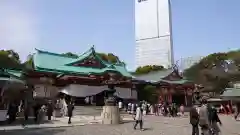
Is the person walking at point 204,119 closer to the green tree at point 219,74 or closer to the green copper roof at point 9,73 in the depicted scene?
the green copper roof at point 9,73

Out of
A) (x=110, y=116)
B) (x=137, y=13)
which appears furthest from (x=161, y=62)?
(x=110, y=116)

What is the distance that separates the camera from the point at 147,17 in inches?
3199

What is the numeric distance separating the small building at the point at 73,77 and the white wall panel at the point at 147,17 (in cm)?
4396

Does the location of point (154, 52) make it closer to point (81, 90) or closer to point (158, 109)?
point (81, 90)

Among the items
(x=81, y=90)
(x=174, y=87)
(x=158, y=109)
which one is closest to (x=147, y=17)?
(x=174, y=87)

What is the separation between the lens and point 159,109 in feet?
108

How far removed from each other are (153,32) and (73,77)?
5084cm

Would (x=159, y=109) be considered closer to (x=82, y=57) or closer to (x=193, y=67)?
(x=82, y=57)

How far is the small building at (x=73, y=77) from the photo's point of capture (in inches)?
1289

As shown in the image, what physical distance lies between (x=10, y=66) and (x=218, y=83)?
114 ft

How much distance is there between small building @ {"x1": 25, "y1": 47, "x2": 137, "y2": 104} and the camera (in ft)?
107

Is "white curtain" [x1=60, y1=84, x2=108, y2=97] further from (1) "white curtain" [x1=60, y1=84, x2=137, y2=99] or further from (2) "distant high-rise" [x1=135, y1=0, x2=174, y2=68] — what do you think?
(2) "distant high-rise" [x1=135, y1=0, x2=174, y2=68]

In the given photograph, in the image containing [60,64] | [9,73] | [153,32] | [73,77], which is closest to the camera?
[9,73]

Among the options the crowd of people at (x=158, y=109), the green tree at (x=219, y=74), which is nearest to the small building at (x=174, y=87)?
the green tree at (x=219, y=74)
